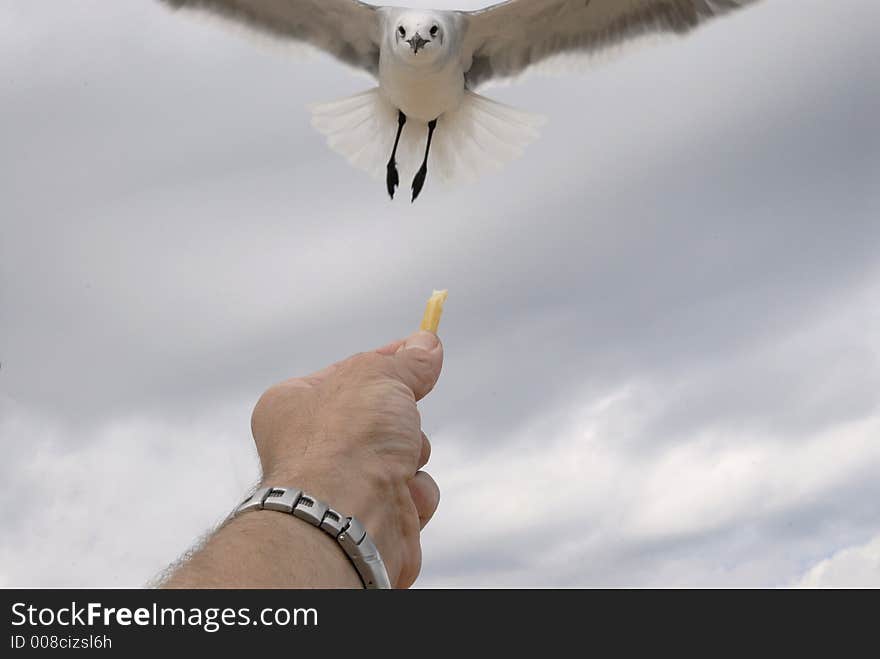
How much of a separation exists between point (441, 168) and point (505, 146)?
0.77 feet

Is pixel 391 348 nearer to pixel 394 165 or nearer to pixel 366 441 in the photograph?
pixel 366 441

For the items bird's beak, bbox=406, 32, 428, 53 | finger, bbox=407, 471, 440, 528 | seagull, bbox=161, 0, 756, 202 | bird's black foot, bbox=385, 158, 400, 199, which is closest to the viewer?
finger, bbox=407, 471, 440, 528

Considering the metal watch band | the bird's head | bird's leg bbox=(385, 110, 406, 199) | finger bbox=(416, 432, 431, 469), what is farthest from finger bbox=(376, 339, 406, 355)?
bird's leg bbox=(385, 110, 406, 199)

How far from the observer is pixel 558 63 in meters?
2.92

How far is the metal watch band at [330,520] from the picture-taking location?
880 millimetres

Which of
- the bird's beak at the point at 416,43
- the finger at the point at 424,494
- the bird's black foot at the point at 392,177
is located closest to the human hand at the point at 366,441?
the finger at the point at 424,494

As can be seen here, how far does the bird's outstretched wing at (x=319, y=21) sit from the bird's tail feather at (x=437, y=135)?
14cm

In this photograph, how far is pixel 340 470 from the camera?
0.98 metres

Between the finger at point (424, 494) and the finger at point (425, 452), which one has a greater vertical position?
the finger at point (425, 452)

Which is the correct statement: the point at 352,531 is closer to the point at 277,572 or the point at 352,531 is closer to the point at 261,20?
the point at 277,572

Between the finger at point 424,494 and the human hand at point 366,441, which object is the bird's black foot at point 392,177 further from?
the finger at point 424,494

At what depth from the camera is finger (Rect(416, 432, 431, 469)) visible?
113 centimetres

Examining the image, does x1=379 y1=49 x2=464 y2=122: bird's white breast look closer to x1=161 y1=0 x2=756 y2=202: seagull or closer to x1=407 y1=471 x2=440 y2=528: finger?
x1=161 y1=0 x2=756 y2=202: seagull
